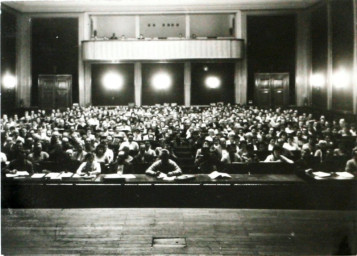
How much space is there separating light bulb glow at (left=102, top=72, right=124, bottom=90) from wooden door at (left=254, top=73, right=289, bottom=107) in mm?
5594

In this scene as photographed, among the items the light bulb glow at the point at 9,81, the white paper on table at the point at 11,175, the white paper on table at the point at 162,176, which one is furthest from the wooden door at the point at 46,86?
the white paper on table at the point at 162,176

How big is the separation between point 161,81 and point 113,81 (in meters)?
2.56

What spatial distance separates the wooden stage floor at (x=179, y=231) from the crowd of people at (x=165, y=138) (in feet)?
3.52

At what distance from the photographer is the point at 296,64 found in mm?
14602

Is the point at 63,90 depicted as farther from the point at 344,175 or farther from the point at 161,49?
the point at 344,175

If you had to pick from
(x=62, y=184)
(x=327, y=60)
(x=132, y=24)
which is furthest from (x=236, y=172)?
(x=132, y=24)

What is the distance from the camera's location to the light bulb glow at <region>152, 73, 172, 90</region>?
59.8ft

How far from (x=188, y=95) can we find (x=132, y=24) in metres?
4.45

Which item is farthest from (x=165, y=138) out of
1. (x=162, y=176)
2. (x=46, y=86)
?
(x=46, y=86)

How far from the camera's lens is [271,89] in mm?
15938

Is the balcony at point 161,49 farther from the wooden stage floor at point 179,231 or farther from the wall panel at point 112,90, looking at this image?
the wooden stage floor at point 179,231

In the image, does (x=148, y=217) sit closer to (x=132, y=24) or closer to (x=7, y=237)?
(x=7, y=237)

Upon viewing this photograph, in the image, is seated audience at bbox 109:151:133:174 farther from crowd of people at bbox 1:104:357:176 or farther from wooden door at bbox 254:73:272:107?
wooden door at bbox 254:73:272:107

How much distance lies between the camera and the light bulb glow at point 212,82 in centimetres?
1673
